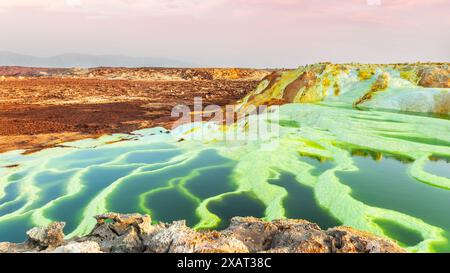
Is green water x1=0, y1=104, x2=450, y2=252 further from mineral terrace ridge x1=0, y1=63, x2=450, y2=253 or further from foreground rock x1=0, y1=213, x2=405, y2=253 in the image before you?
foreground rock x1=0, y1=213, x2=405, y2=253

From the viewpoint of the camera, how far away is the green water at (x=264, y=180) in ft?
34.5

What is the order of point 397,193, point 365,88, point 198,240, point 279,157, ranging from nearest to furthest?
point 198,240 < point 397,193 < point 279,157 < point 365,88

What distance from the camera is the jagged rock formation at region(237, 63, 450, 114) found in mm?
24258

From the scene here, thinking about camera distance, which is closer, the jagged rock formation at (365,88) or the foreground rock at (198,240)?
the foreground rock at (198,240)

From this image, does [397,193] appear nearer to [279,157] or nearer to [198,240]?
[279,157]

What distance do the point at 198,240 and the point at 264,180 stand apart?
8708 mm

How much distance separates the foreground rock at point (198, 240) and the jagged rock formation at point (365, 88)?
21130 millimetres

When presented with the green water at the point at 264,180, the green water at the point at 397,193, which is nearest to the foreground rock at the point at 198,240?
the green water at the point at 264,180

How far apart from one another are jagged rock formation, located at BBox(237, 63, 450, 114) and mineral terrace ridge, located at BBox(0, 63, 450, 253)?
106mm

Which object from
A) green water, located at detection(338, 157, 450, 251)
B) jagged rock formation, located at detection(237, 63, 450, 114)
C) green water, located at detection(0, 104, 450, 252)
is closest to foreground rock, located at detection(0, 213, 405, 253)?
green water, located at detection(0, 104, 450, 252)

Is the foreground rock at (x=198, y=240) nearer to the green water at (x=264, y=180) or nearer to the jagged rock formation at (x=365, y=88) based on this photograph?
the green water at (x=264, y=180)

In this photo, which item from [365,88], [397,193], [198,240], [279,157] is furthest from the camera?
[365,88]

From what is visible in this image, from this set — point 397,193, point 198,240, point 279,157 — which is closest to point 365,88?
point 279,157

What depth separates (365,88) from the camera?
95.0ft
